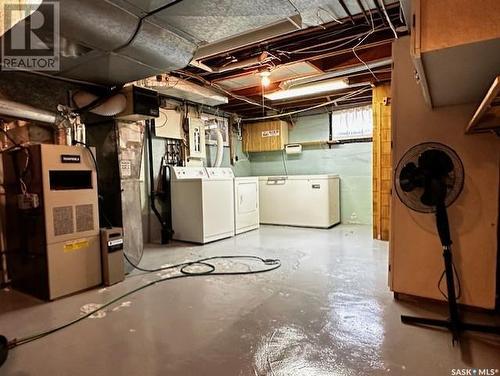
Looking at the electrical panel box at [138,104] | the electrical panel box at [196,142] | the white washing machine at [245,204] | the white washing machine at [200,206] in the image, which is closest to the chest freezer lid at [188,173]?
the white washing machine at [200,206]

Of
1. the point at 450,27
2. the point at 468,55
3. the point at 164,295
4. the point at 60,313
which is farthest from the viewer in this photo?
the point at 164,295

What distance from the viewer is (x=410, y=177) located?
1.99 metres

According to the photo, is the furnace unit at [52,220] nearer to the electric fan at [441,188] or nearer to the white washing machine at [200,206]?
the white washing machine at [200,206]

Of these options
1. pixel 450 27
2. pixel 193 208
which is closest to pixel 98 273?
pixel 193 208

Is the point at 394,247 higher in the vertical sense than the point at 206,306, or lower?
higher

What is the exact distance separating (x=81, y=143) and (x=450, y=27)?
2903 millimetres

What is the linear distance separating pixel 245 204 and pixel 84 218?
2.86 m

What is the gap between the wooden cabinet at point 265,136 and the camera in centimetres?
620

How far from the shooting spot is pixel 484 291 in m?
2.04

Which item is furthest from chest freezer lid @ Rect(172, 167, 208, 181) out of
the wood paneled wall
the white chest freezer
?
the wood paneled wall

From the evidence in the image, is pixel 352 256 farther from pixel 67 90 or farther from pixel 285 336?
pixel 67 90

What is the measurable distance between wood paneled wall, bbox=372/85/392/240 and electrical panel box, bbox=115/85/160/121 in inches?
119

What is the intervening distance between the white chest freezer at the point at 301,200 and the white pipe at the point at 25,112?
3.85m

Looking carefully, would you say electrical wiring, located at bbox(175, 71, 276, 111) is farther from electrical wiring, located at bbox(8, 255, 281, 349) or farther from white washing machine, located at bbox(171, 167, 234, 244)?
electrical wiring, located at bbox(8, 255, 281, 349)
